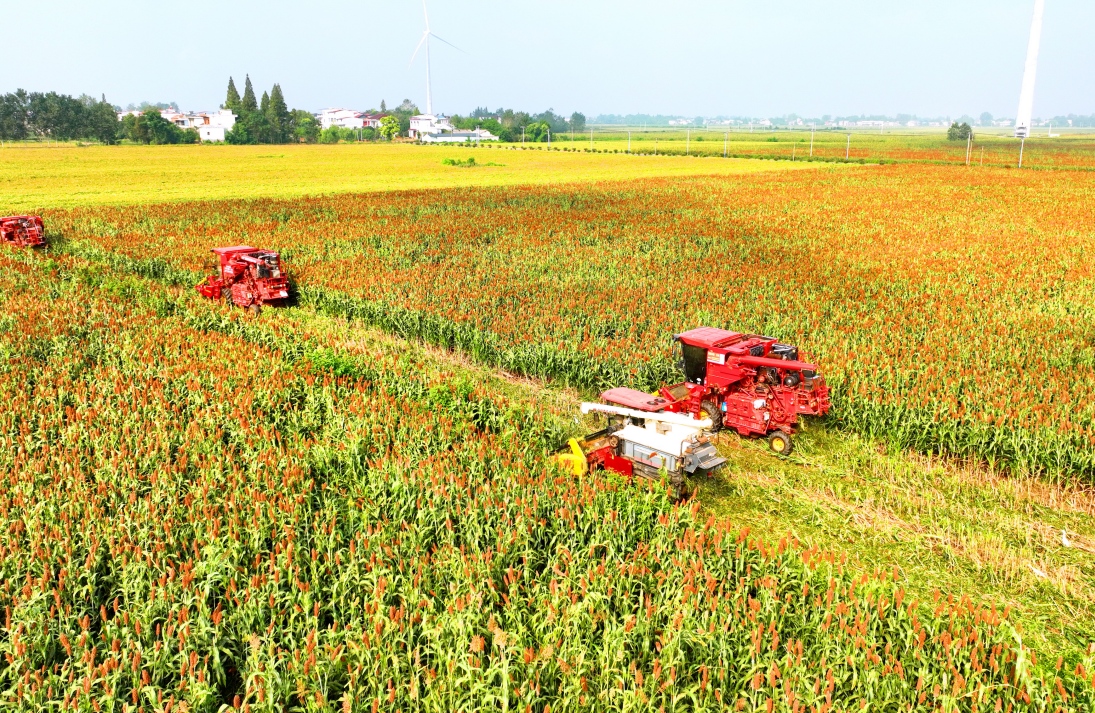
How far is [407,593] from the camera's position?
20.3ft

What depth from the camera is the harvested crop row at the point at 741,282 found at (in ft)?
37.3

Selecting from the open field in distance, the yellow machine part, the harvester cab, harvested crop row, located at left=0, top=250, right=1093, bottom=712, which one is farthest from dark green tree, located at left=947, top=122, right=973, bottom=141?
harvested crop row, located at left=0, top=250, right=1093, bottom=712

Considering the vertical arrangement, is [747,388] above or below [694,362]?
below

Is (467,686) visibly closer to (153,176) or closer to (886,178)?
(886,178)

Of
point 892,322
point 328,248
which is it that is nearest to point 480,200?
point 328,248

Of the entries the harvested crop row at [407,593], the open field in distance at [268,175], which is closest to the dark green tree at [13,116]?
the open field in distance at [268,175]

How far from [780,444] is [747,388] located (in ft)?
3.30

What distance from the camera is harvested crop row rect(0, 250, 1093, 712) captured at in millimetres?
5285

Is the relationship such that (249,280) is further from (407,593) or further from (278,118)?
(278,118)

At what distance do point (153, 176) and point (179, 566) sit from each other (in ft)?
190

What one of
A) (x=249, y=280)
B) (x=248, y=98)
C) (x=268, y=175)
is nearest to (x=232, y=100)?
(x=248, y=98)

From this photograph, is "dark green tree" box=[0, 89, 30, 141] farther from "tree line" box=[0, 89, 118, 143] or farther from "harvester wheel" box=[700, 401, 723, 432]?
"harvester wheel" box=[700, 401, 723, 432]

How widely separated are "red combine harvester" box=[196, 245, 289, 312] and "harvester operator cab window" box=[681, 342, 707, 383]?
11.8 m

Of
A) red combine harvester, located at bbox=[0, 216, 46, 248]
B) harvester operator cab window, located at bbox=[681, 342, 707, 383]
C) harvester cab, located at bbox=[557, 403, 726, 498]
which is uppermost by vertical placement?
red combine harvester, located at bbox=[0, 216, 46, 248]
